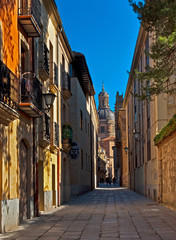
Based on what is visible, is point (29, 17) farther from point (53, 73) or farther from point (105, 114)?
point (105, 114)

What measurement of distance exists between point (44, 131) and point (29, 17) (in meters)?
5.39

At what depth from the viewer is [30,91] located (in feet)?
43.7

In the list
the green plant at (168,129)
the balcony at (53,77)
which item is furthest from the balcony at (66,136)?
the green plant at (168,129)

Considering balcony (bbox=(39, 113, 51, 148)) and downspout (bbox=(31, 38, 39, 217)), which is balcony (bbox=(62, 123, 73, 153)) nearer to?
balcony (bbox=(39, 113, 51, 148))

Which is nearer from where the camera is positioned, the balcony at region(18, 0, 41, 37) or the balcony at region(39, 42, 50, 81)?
the balcony at region(18, 0, 41, 37)

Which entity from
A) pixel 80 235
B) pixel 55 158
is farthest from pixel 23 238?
pixel 55 158

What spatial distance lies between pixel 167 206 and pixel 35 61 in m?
8.83

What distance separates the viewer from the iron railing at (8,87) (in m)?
10.1

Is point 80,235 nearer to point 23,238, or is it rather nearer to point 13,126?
point 23,238

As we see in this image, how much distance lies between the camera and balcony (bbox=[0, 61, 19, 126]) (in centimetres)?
1005

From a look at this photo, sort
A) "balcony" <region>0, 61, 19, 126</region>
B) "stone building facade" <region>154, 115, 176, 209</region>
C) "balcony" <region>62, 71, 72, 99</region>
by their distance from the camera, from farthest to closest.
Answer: "balcony" <region>62, 71, 72, 99</region> → "stone building facade" <region>154, 115, 176, 209</region> → "balcony" <region>0, 61, 19, 126</region>

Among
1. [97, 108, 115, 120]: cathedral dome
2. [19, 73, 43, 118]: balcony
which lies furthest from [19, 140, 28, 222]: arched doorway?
[97, 108, 115, 120]: cathedral dome

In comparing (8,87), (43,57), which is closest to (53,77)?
(43,57)

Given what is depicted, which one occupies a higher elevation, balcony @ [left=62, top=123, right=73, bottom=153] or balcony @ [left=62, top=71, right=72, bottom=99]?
balcony @ [left=62, top=71, right=72, bottom=99]
